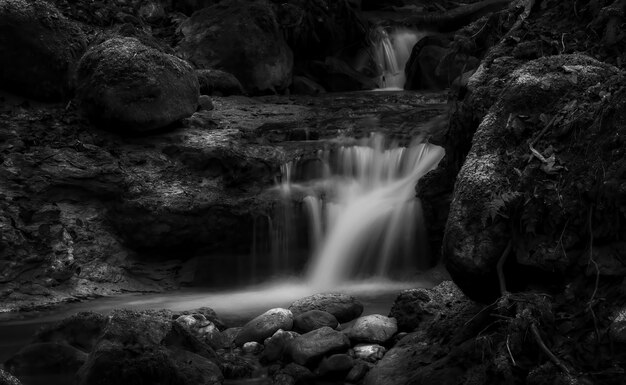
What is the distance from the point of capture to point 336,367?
5281mm

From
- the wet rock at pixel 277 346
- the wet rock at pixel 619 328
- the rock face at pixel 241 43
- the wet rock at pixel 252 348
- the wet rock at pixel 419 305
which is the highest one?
the rock face at pixel 241 43

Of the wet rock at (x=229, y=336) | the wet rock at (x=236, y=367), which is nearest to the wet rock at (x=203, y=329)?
the wet rock at (x=229, y=336)

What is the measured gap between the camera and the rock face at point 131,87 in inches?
390

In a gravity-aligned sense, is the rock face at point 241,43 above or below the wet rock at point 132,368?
above

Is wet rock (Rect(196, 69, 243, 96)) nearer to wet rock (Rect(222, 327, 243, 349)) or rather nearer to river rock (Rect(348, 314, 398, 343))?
wet rock (Rect(222, 327, 243, 349))

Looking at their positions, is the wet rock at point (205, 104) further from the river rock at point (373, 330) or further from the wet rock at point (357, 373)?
the wet rock at point (357, 373)

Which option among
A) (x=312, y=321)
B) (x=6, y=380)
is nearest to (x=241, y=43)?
(x=312, y=321)

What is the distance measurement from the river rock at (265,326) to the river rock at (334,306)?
0.31 meters

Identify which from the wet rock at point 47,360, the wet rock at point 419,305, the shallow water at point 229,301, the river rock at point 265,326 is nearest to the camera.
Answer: the wet rock at point 47,360

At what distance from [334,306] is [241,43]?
31.2 feet

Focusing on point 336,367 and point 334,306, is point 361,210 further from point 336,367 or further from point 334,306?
point 336,367

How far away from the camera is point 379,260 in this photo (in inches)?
349

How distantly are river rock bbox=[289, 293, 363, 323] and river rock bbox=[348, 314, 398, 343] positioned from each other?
71 cm

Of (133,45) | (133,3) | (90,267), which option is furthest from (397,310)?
(133,3)
